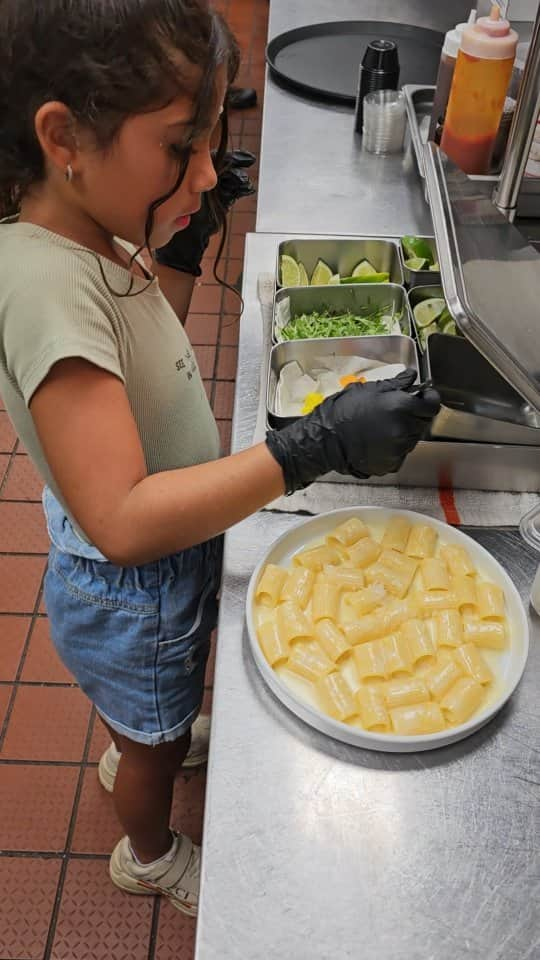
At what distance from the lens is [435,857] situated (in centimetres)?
85

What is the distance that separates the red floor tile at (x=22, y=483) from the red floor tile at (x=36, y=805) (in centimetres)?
80

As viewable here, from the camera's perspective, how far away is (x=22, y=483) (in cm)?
230

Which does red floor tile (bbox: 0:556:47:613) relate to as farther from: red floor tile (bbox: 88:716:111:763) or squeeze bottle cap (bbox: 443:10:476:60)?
squeeze bottle cap (bbox: 443:10:476:60)

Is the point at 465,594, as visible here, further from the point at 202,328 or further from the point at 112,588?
the point at 202,328

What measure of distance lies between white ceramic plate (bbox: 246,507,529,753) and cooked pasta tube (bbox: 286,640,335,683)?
1 centimetres

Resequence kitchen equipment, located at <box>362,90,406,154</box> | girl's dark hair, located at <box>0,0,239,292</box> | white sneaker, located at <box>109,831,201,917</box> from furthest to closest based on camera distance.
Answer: kitchen equipment, located at <box>362,90,406,154</box>, white sneaker, located at <box>109,831,201,917</box>, girl's dark hair, located at <box>0,0,239,292</box>

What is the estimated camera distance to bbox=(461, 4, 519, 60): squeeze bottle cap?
141 centimetres

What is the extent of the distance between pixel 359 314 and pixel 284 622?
0.70 metres

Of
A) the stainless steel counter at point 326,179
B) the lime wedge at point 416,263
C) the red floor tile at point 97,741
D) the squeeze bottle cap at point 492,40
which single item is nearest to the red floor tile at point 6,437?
the red floor tile at point 97,741

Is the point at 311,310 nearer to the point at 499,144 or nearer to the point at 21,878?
the point at 499,144

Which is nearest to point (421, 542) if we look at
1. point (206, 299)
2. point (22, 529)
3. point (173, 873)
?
point (173, 873)

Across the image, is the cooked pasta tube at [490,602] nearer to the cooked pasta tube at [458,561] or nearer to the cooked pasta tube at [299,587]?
the cooked pasta tube at [458,561]

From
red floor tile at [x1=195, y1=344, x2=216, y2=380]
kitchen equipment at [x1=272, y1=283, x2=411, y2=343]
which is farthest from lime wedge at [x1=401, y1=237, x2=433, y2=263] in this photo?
red floor tile at [x1=195, y1=344, x2=216, y2=380]

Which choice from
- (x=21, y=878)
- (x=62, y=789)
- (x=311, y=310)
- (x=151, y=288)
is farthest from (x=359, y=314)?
(x=21, y=878)
